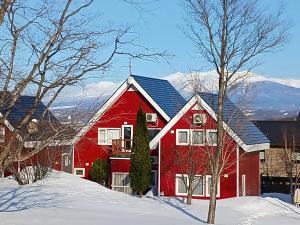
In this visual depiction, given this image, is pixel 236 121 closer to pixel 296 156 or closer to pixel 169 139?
pixel 169 139

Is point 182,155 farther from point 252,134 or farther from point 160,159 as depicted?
point 252,134

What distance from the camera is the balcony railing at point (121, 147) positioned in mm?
26625

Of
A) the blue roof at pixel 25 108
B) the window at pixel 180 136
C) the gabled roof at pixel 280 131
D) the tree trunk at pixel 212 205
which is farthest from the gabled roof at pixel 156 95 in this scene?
the blue roof at pixel 25 108

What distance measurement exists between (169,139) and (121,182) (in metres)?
3.77

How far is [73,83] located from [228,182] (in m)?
17.1

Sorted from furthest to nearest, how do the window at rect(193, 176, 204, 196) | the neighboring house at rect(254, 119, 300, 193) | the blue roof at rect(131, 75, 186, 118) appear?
1. the neighboring house at rect(254, 119, 300, 193)
2. the blue roof at rect(131, 75, 186, 118)
3. the window at rect(193, 176, 204, 196)

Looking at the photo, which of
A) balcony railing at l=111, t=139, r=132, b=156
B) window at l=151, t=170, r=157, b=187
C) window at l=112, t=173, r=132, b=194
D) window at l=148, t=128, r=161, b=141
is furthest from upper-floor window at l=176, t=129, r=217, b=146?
window at l=112, t=173, r=132, b=194

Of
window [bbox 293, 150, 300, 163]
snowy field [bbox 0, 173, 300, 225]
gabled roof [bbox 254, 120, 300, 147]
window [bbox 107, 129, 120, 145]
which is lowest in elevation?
snowy field [bbox 0, 173, 300, 225]

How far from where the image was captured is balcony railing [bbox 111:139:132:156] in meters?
26.6

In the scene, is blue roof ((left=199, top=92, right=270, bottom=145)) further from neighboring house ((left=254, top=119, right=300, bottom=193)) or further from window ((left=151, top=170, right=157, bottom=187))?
neighboring house ((left=254, top=119, right=300, bottom=193))

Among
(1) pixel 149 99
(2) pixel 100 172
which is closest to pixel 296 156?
(1) pixel 149 99

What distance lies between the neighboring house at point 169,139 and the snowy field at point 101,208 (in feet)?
6.97

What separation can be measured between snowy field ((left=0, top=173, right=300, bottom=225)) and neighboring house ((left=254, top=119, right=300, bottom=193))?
1250 centimetres

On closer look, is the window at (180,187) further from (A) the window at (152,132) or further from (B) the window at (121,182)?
(A) the window at (152,132)
